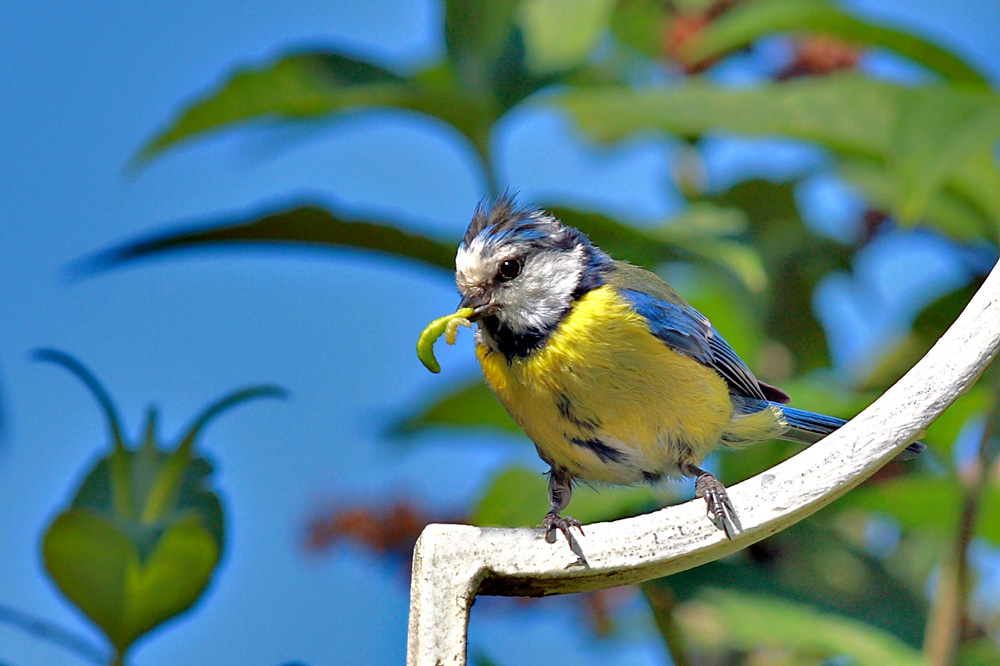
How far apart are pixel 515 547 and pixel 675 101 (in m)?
0.57

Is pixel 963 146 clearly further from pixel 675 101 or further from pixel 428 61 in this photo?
pixel 428 61

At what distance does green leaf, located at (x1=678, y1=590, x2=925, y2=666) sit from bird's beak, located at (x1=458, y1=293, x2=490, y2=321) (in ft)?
1.34

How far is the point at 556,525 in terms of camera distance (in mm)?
474

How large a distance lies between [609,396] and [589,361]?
0.02 metres

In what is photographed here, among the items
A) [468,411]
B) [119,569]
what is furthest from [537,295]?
[468,411]

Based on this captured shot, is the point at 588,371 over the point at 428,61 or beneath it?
beneath

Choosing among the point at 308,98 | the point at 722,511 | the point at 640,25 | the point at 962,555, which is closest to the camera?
the point at 722,511

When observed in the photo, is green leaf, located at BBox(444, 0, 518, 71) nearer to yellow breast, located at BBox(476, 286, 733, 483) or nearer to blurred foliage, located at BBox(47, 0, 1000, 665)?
blurred foliage, located at BBox(47, 0, 1000, 665)

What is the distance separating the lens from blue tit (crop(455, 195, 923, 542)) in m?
0.56

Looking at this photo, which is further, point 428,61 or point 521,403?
point 428,61

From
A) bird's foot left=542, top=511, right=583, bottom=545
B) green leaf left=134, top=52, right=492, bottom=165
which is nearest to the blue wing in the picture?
bird's foot left=542, top=511, right=583, bottom=545

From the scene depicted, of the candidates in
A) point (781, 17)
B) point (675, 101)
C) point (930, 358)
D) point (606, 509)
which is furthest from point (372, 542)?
point (930, 358)

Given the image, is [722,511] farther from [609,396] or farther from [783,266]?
[783,266]

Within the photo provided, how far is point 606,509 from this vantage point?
0.80 meters
